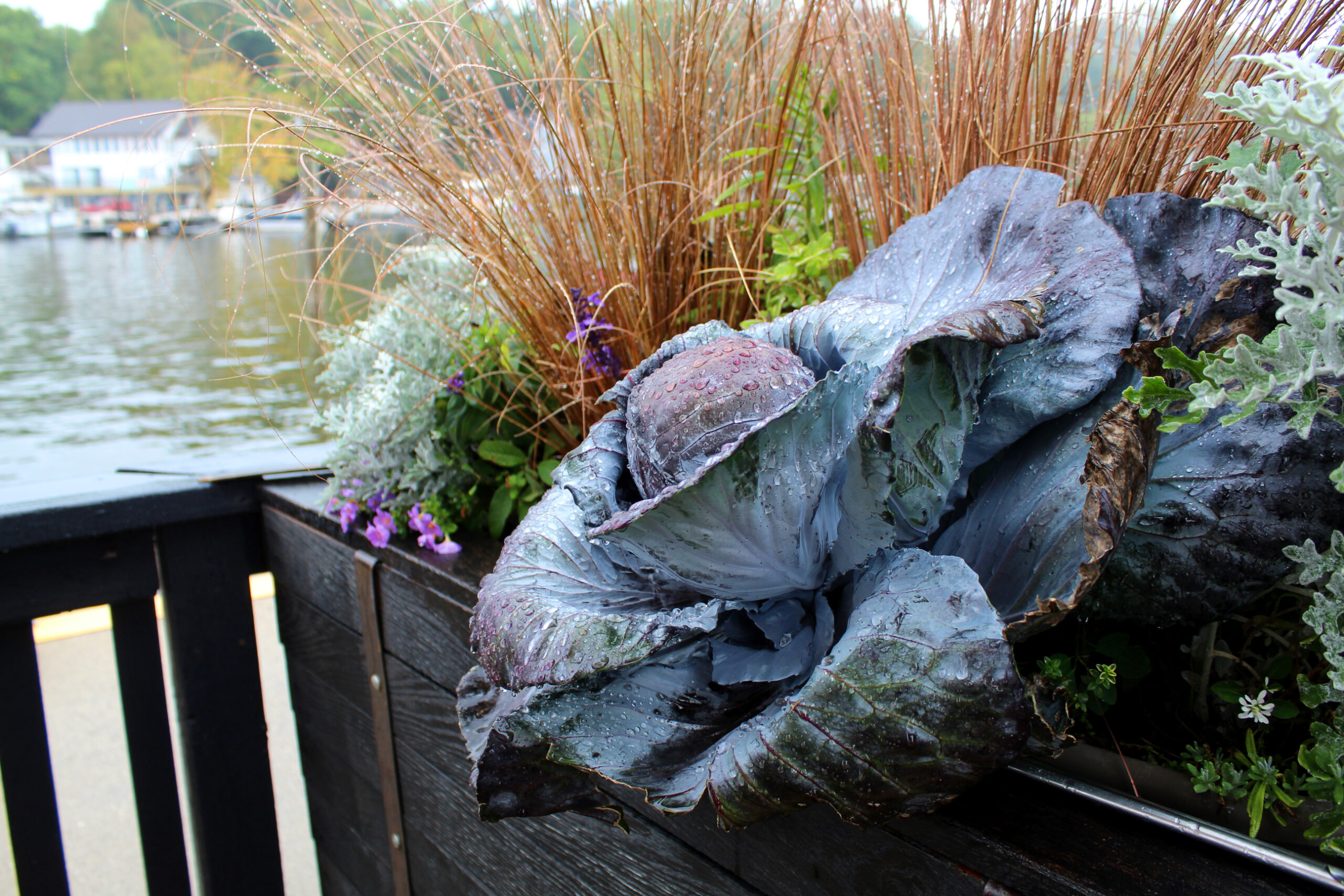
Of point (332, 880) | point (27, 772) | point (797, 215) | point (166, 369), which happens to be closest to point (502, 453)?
point (797, 215)

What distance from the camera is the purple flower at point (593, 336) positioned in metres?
1.06

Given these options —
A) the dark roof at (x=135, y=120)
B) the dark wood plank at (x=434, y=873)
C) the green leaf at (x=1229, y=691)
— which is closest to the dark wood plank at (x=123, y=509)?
the dark roof at (x=135, y=120)

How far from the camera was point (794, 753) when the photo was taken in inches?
19.6

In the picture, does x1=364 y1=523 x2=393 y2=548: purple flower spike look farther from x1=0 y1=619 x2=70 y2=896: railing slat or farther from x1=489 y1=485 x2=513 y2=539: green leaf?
x1=0 y1=619 x2=70 y2=896: railing slat

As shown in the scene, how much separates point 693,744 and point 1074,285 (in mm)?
450

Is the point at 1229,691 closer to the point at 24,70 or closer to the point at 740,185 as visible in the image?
the point at 740,185

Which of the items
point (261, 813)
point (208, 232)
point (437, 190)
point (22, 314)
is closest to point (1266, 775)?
point (437, 190)

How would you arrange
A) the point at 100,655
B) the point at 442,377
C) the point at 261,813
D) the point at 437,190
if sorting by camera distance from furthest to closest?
the point at 100,655 → the point at 261,813 → the point at 442,377 → the point at 437,190

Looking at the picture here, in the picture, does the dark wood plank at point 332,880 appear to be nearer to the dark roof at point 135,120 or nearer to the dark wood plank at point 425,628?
the dark wood plank at point 425,628

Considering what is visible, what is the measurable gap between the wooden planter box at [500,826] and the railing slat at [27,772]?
41 centimetres

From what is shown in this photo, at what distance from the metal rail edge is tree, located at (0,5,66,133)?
11.5 ft

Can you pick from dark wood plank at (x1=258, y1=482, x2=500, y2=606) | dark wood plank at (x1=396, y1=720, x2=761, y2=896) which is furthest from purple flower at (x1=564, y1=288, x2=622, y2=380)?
dark wood plank at (x1=396, y1=720, x2=761, y2=896)

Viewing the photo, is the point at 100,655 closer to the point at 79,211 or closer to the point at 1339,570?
the point at 1339,570

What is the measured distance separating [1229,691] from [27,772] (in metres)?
1.75
